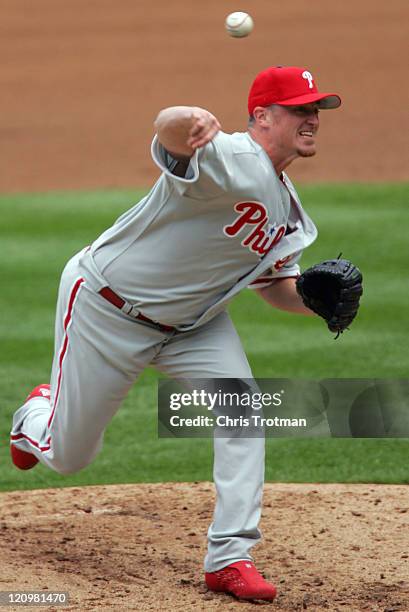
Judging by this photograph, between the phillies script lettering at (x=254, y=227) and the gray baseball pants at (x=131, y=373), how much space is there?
381mm

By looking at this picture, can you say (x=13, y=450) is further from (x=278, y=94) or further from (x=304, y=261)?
(x=304, y=261)

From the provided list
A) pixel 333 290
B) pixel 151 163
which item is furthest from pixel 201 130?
pixel 151 163

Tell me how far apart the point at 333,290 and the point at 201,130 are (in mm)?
930

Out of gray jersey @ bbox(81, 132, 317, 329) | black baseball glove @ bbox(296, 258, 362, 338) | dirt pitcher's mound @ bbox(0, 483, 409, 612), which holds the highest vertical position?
gray jersey @ bbox(81, 132, 317, 329)

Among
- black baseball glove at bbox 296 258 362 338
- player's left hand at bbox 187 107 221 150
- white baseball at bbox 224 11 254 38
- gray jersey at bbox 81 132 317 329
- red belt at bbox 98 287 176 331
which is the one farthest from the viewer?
white baseball at bbox 224 11 254 38

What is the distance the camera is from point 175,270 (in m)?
4.18

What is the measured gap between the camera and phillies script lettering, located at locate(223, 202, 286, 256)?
4.06m

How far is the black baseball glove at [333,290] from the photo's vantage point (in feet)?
14.4

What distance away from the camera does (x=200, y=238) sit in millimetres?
4105

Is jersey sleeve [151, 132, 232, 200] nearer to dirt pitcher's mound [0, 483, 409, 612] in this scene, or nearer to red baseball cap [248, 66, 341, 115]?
red baseball cap [248, 66, 341, 115]

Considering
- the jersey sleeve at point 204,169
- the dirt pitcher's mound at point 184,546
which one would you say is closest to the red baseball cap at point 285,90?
the jersey sleeve at point 204,169

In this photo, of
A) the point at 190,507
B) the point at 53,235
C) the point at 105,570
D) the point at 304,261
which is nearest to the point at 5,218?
the point at 53,235

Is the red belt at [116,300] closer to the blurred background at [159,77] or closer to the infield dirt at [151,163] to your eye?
the infield dirt at [151,163]

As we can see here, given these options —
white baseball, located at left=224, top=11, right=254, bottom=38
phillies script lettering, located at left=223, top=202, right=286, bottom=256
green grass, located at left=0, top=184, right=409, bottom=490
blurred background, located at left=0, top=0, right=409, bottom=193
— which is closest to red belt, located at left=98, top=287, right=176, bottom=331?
phillies script lettering, located at left=223, top=202, right=286, bottom=256
